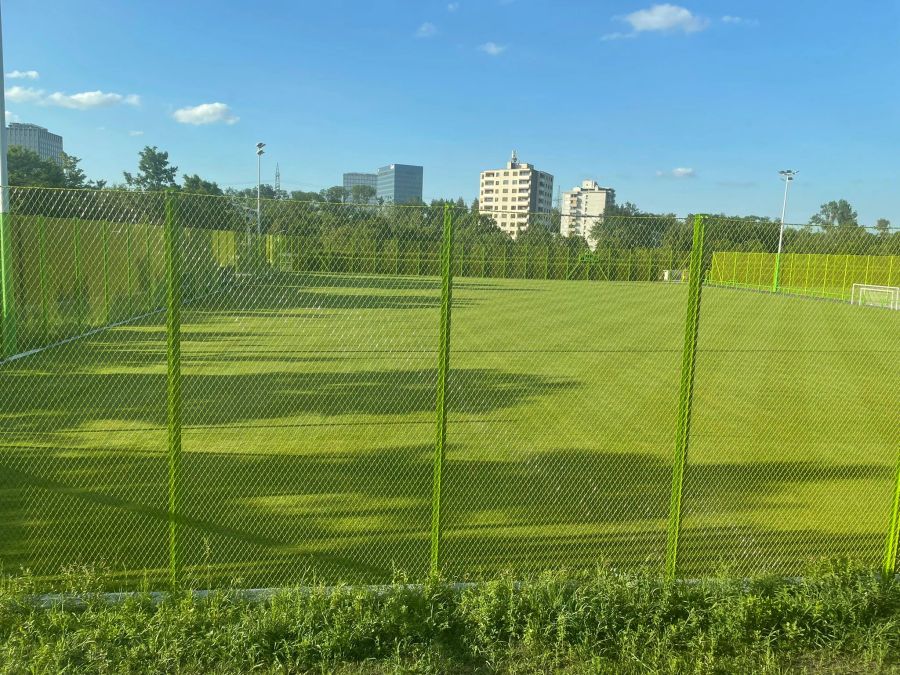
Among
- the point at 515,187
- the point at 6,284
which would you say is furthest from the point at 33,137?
the point at 6,284

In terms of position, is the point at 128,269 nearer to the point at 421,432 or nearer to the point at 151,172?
the point at 421,432

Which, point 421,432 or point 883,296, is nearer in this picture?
point 421,432

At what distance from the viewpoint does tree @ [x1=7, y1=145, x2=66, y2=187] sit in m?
55.4

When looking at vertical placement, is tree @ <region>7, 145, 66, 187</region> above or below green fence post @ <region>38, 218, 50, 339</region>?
above

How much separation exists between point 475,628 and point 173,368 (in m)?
2.80

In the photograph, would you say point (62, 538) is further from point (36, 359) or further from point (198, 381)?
point (36, 359)

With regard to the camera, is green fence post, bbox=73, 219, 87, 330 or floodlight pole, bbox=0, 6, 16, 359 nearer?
floodlight pole, bbox=0, 6, 16, 359

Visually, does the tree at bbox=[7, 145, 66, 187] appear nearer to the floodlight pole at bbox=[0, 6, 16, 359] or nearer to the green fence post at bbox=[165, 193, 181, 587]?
the floodlight pole at bbox=[0, 6, 16, 359]

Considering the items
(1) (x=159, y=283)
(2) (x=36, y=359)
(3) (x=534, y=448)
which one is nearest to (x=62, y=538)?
(3) (x=534, y=448)

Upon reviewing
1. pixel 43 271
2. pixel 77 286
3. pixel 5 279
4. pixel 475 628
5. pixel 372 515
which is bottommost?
pixel 372 515

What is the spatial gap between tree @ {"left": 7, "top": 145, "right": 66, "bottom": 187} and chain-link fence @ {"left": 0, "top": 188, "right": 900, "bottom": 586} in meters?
47.6

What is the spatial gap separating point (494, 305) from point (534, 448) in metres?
20.9

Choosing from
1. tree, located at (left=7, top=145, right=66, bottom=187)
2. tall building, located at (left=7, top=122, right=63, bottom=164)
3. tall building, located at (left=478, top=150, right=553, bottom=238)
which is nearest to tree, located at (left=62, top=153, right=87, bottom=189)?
tree, located at (left=7, top=145, right=66, bottom=187)

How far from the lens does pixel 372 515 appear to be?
21.2 ft
